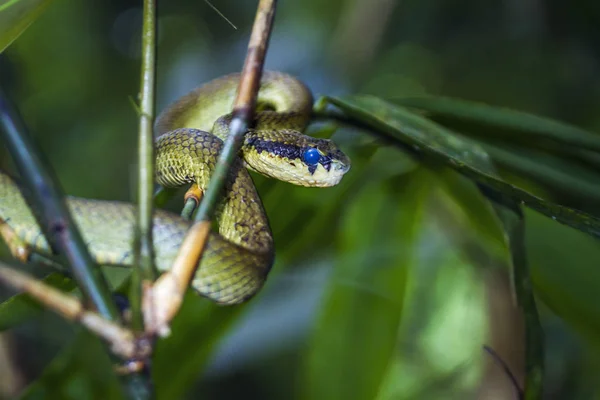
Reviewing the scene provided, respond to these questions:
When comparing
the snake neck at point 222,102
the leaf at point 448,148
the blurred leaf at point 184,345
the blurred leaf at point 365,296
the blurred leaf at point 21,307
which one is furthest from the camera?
the snake neck at point 222,102

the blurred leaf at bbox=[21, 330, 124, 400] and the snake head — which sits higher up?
Answer: the snake head

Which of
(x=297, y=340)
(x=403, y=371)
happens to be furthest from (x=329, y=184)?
(x=297, y=340)

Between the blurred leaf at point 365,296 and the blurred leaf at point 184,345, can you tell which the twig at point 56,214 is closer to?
the blurred leaf at point 184,345

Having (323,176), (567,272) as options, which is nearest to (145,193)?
(323,176)

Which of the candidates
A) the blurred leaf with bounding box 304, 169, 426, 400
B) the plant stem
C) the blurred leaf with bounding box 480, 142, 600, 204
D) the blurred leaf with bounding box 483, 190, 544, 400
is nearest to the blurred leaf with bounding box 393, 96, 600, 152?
the blurred leaf with bounding box 480, 142, 600, 204

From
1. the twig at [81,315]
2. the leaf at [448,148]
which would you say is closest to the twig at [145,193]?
the twig at [81,315]

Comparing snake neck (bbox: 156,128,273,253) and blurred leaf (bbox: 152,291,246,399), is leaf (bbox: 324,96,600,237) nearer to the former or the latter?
snake neck (bbox: 156,128,273,253)

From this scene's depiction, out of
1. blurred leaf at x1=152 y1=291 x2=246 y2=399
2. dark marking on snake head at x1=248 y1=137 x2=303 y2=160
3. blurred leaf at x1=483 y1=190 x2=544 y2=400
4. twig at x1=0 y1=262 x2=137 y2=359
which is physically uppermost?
twig at x1=0 y1=262 x2=137 y2=359
